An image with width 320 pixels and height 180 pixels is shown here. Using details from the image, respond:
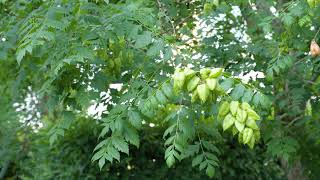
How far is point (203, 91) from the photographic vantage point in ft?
6.90

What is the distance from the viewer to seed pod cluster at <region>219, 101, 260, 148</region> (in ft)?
6.77

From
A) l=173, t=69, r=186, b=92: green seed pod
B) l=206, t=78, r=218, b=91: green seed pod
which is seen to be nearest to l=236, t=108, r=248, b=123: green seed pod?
l=206, t=78, r=218, b=91: green seed pod

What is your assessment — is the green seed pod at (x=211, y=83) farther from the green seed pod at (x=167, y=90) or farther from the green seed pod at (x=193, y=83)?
the green seed pod at (x=167, y=90)

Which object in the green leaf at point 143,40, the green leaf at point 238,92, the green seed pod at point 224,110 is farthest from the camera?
the green leaf at point 143,40

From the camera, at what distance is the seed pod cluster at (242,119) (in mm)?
2064

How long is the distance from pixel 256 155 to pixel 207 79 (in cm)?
479

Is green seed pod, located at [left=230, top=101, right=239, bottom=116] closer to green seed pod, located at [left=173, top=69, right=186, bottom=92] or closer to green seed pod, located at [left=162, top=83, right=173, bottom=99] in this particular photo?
green seed pod, located at [left=173, top=69, right=186, bottom=92]

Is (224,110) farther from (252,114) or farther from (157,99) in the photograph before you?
(157,99)

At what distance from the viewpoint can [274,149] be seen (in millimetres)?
3959

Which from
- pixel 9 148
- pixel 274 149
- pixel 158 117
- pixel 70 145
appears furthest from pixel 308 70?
pixel 9 148

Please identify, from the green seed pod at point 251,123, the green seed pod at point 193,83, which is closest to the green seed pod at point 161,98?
the green seed pod at point 193,83

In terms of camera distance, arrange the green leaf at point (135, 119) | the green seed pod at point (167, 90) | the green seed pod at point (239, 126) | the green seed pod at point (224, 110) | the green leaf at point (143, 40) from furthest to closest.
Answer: the green leaf at point (143, 40) < the green leaf at point (135, 119) < the green seed pod at point (167, 90) < the green seed pod at point (224, 110) < the green seed pod at point (239, 126)

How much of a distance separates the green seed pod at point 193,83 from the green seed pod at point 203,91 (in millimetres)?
31

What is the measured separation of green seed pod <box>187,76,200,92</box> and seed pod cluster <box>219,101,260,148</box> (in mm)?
150
